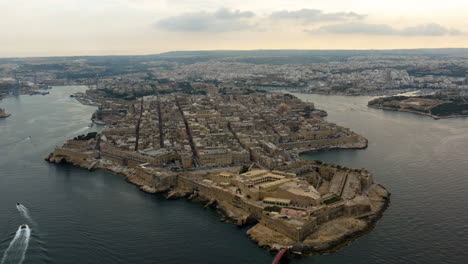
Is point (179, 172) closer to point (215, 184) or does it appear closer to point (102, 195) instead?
point (215, 184)

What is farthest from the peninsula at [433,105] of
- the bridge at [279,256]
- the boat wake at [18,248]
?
the boat wake at [18,248]

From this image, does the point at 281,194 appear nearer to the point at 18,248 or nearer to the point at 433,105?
the point at 18,248

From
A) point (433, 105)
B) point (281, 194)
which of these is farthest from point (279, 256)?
point (433, 105)

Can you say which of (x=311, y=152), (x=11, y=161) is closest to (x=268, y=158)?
(x=311, y=152)

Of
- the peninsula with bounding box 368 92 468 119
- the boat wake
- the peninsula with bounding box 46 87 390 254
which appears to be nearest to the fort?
the peninsula with bounding box 46 87 390 254

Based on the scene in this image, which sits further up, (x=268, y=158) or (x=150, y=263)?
(x=268, y=158)

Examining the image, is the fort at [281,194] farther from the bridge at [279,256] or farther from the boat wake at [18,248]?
the boat wake at [18,248]
